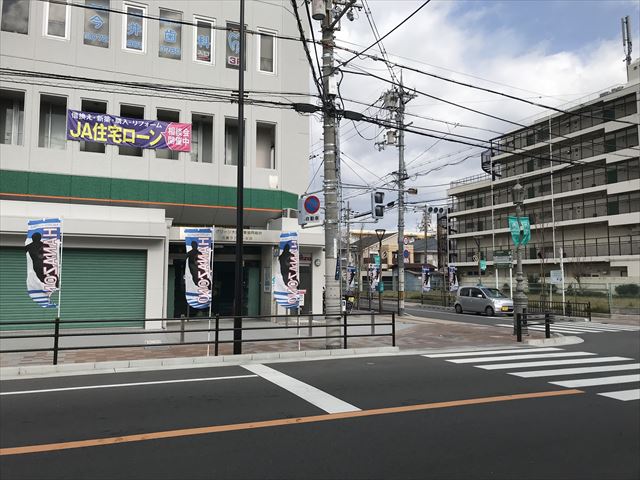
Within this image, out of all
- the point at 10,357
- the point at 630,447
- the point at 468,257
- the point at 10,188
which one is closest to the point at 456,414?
the point at 630,447

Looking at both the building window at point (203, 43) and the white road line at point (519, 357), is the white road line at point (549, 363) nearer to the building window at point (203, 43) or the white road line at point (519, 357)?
the white road line at point (519, 357)

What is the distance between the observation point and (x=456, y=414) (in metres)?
6.44

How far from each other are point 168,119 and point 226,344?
35.8 ft

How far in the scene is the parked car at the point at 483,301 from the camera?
27.0 m

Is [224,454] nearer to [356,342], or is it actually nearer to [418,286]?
[356,342]

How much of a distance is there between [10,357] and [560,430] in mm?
11620

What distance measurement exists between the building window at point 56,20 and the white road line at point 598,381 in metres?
19.9

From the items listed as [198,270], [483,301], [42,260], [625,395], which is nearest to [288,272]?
[198,270]

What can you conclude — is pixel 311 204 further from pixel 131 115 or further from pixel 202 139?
pixel 131 115

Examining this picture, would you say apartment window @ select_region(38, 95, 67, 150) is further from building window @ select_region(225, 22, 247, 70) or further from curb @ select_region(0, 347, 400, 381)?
curb @ select_region(0, 347, 400, 381)

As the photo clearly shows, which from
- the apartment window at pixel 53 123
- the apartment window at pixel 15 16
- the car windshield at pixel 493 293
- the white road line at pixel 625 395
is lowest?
the white road line at pixel 625 395

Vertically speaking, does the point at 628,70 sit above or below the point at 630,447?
above

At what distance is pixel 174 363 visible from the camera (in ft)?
34.1

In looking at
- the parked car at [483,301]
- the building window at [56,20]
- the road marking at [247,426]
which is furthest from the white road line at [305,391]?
the parked car at [483,301]
